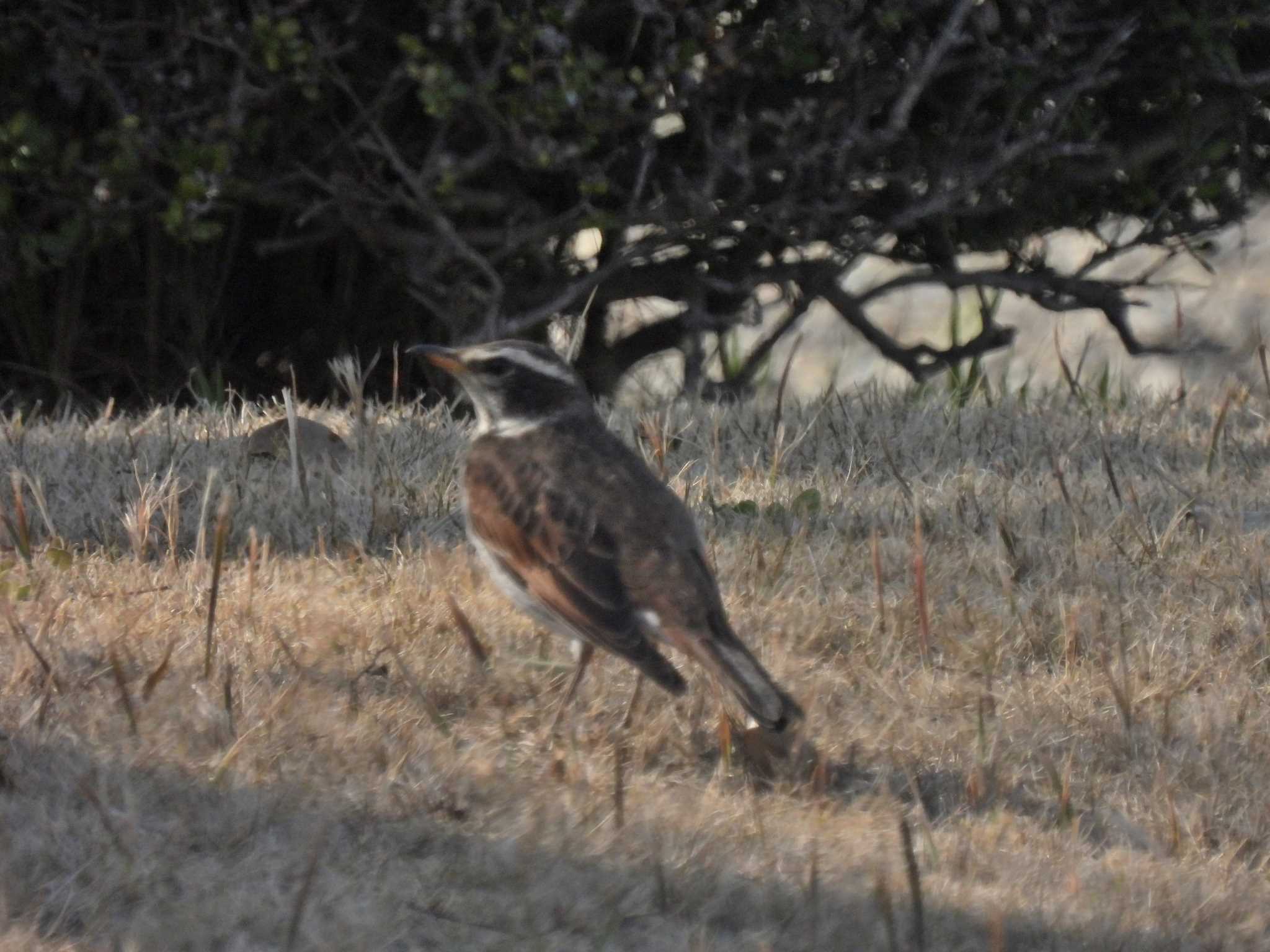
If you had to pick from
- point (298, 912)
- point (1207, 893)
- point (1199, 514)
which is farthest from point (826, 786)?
point (1199, 514)

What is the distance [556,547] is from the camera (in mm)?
4004

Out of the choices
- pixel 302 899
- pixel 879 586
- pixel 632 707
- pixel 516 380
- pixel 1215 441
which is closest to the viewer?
pixel 302 899

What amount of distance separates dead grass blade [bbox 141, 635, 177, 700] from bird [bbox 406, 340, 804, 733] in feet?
2.32

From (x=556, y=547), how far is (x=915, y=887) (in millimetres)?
1147

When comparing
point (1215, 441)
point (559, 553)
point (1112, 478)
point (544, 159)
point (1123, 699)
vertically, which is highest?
point (544, 159)

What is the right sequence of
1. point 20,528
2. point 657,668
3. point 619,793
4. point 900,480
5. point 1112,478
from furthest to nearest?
point 900,480 < point 1112,478 < point 20,528 < point 657,668 < point 619,793

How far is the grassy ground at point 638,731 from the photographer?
3359mm

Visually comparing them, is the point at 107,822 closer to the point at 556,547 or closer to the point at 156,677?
the point at 156,677

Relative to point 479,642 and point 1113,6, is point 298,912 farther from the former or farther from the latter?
point 1113,6

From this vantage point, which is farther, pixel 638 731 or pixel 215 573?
pixel 638 731

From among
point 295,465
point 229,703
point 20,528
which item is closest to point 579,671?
point 229,703

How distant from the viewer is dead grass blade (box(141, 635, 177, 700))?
3.85 m

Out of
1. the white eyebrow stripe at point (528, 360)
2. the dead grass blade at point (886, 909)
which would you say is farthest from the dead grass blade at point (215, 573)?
the dead grass blade at point (886, 909)

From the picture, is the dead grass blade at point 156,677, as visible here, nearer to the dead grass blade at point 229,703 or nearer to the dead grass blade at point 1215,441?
the dead grass blade at point 229,703
